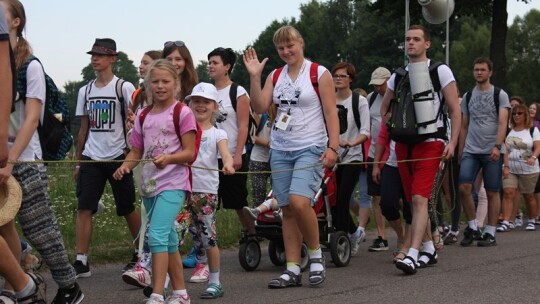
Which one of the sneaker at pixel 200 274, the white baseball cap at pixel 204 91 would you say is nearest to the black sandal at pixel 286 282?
the sneaker at pixel 200 274

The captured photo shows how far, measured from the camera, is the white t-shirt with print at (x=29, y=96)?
6.10 m

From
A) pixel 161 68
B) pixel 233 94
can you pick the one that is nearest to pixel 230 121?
pixel 233 94

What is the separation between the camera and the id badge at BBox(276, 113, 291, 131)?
7.72 m

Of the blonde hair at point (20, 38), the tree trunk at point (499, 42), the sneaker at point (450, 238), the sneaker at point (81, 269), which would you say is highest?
the tree trunk at point (499, 42)

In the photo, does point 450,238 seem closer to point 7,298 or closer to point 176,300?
point 176,300

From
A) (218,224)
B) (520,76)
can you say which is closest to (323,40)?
(520,76)

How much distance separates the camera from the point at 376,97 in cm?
1111

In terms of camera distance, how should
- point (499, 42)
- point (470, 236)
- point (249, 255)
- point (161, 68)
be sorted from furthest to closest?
point (499, 42) → point (470, 236) → point (249, 255) → point (161, 68)

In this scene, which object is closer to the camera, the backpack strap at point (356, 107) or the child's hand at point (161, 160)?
the child's hand at point (161, 160)

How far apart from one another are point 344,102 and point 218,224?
2.56 m

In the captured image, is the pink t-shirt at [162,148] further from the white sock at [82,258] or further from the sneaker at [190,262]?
the sneaker at [190,262]

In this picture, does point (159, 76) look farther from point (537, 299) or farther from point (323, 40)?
point (323, 40)

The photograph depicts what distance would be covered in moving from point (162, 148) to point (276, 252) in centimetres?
295

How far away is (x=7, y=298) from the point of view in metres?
6.02
